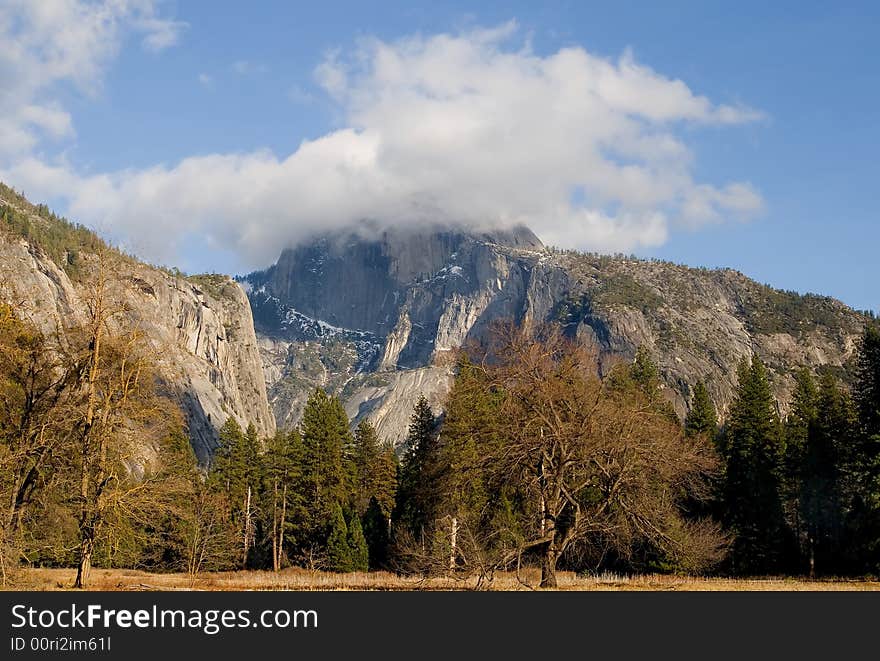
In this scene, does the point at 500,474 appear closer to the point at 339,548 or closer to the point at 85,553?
the point at 85,553

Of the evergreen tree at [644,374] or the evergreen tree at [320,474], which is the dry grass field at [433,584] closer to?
the evergreen tree at [320,474]

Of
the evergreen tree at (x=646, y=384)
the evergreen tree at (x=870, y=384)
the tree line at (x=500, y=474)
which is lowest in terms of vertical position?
the tree line at (x=500, y=474)

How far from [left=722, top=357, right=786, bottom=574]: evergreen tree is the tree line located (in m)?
0.12

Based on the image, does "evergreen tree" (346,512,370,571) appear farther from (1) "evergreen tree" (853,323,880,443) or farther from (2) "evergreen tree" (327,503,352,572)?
(1) "evergreen tree" (853,323,880,443)

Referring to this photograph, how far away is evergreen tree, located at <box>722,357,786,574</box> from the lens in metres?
47.3

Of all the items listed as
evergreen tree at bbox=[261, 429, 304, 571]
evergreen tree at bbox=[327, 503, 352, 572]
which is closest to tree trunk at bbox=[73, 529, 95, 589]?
evergreen tree at bbox=[327, 503, 352, 572]

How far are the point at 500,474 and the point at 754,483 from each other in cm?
3006

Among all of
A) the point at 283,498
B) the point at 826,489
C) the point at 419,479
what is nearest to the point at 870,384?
the point at 826,489

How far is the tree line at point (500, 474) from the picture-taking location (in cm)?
2308

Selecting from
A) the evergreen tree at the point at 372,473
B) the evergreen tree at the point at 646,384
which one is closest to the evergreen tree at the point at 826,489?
the evergreen tree at the point at 646,384

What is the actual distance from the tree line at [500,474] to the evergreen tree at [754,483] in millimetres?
119

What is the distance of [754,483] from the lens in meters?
49.3
